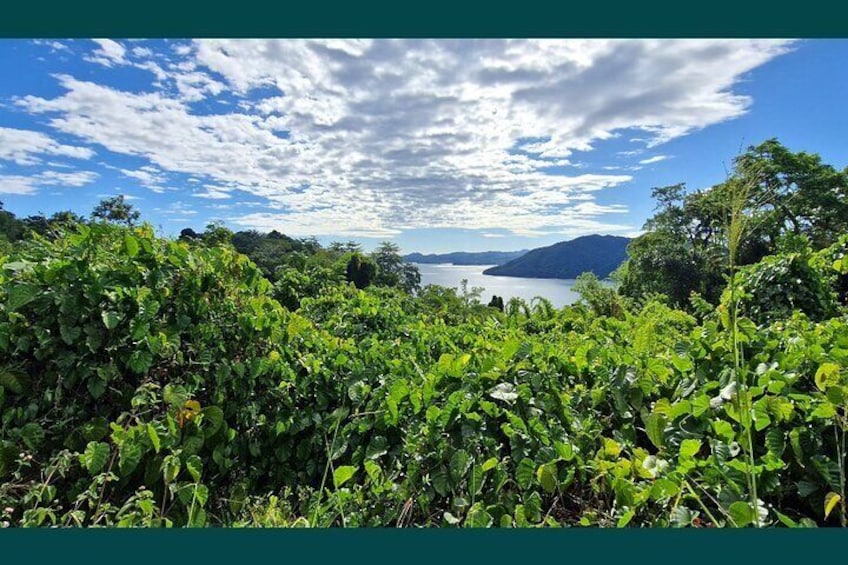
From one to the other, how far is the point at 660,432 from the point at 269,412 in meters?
1.50

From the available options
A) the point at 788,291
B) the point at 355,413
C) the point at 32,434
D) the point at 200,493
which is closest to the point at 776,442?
the point at 355,413

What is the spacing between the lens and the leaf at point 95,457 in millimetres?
1605

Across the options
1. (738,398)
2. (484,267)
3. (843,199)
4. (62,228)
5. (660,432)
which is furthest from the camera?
(843,199)

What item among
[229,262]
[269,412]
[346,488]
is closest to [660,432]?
[346,488]

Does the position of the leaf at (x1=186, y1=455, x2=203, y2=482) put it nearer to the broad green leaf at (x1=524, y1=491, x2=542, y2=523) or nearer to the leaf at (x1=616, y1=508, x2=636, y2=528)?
the broad green leaf at (x1=524, y1=491, x2=542, y2=523)

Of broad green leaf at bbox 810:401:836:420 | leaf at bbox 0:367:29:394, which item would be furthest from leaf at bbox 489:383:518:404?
leaf at bbox 0:367:29:394

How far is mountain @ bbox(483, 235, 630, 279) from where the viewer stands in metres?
16.7

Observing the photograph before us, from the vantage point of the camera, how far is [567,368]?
1931mm

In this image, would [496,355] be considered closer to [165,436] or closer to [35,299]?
[165,436]

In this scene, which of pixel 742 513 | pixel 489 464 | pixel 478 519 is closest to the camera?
pixel 742 513

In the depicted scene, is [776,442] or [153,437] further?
[153,437]

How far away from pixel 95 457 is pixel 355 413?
2.83 ft

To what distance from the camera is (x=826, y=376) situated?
147 centimetres

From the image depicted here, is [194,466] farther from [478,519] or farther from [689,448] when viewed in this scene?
[689,448]
